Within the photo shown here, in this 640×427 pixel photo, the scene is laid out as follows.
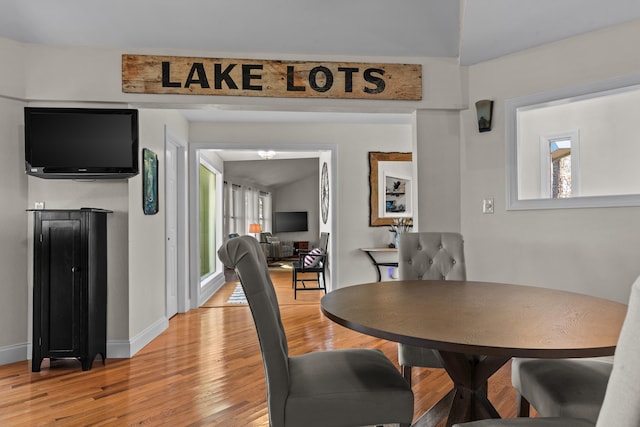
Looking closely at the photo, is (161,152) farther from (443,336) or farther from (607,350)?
(607,350)

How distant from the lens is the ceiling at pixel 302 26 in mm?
2797

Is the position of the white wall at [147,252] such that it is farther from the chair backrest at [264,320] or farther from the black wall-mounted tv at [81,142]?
the chair backrest at [264,320]

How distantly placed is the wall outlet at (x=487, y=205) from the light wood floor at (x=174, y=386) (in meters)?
1.17

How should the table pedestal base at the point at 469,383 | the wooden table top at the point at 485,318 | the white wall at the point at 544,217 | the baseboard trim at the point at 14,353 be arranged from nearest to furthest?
1. the wooden table top at the point at 485,318
2. the table pedestal base at the point at 469,383
3. the white wall at the point at 544,217
4. the baseboard trim at the point at 14,353

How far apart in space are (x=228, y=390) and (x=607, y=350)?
2067 millimetres

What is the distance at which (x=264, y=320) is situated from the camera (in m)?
1.36

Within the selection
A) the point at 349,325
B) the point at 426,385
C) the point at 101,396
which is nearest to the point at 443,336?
the point at 349,325

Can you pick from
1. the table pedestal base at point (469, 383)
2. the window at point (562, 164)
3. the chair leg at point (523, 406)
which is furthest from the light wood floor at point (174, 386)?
the window at point (562, 164)

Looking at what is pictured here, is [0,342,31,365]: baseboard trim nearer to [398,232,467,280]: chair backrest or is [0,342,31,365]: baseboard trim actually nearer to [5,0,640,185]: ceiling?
[5,0,640,185]: ceiling

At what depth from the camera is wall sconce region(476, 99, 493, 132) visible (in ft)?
10.2

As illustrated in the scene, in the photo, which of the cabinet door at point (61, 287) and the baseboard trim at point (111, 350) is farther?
the baseboard trim at point (111, 350)

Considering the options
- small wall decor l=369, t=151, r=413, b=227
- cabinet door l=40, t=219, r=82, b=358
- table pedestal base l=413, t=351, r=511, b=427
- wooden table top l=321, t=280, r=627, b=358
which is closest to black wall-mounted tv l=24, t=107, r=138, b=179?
cabinet door l=40, t=219, r=82, b=358

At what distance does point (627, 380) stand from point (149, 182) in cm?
369

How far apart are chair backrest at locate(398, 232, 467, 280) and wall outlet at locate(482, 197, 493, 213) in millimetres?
828
